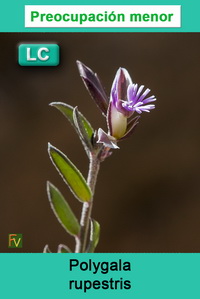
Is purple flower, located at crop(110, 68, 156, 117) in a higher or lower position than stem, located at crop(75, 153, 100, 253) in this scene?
higher

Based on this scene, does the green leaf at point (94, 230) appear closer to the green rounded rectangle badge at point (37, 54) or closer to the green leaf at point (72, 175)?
the green leaf at point (72, 175)

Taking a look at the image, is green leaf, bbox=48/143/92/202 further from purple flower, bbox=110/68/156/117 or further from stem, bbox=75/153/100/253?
purple flower, bbox=110/68/156/117

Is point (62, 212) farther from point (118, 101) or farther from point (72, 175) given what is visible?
point (118, 101)

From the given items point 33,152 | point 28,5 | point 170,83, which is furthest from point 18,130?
point 170,83

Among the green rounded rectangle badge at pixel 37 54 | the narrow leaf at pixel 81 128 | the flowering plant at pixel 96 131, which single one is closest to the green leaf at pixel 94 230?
the flowering plant at pixel 96 131

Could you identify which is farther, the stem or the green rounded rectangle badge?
the green rounded rectangle badge

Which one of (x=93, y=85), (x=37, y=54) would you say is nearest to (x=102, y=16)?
(x=37, y=54)

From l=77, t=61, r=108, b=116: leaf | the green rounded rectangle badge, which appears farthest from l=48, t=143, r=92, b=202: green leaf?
the green rounded rectangle badge
